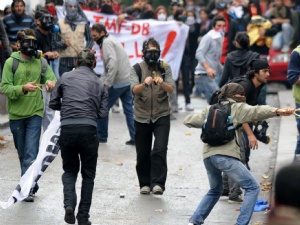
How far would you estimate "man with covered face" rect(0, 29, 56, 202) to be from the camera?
30.5ft

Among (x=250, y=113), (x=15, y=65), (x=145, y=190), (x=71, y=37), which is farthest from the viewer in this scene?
→ (x=71, y=37)

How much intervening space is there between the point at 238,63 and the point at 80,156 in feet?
11.3

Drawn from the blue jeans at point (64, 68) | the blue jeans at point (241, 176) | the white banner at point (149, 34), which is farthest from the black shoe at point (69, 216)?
the white banner at point (149, 34)

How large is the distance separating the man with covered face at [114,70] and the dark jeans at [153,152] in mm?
3028

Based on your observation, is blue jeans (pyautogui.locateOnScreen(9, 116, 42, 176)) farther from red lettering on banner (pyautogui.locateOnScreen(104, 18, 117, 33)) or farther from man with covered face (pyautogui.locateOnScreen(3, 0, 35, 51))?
red lettering on banner (pyautogui.locateOnScreen(104, 18, 117, 33))

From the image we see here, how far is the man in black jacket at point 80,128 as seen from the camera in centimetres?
809

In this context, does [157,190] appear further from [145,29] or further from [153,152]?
[145,29]

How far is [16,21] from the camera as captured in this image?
1432 cm

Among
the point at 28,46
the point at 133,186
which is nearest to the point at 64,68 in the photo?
the point at 133,186

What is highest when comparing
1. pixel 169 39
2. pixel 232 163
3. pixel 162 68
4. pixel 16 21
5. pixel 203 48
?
pixel 162 68

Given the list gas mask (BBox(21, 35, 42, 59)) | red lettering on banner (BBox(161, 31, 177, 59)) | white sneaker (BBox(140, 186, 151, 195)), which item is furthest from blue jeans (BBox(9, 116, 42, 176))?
red lettering on banner (BBox(161, 31, 177, 59))

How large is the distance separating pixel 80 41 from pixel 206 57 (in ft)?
6.78

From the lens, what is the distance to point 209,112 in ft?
26.3

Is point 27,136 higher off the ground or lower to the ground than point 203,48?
higher
